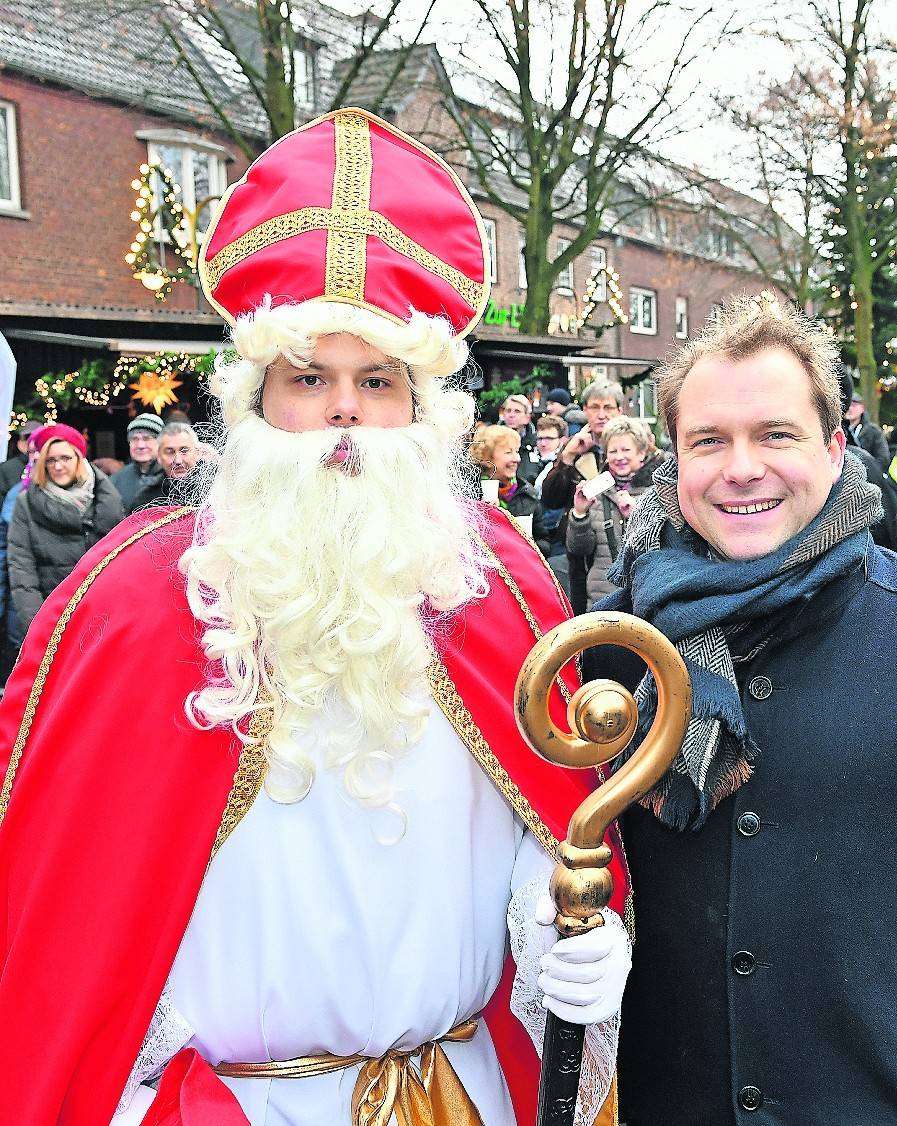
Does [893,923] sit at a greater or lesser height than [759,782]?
lesser

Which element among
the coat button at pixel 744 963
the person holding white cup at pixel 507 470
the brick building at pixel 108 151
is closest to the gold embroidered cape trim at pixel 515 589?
the coat button at pixel 744 963

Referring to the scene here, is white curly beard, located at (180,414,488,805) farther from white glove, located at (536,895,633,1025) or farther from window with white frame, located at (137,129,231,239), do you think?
window with white frame, located at (137,129,231,239)

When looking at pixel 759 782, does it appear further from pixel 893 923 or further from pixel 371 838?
pixel 371 838

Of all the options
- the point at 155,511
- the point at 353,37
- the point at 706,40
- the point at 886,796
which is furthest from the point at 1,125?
the point at 886,796

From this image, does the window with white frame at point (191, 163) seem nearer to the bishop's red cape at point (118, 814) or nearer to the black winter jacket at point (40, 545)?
the black winter jacket at point (40, 545)

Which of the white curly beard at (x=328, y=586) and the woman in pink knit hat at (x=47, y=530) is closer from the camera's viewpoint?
the white curly beard at (x=328, y=586)

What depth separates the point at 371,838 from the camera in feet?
5.97

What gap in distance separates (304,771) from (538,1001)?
0.60 m

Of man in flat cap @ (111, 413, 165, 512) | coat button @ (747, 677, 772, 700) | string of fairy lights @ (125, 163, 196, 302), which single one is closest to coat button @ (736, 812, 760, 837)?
coat button @ (747, 677, 772, 700)

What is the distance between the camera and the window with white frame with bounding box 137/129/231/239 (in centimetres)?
1602

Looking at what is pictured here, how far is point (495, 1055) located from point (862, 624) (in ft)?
3.38

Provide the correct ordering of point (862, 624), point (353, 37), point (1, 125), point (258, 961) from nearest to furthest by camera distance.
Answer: point (258, 961) → point (862, 624) → point (1, 125) → point (353, 37)

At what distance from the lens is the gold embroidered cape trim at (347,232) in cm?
200

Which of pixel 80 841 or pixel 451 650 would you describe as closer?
pixel 80 841
